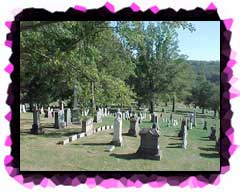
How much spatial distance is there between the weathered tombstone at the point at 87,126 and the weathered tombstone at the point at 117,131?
37 centimetres

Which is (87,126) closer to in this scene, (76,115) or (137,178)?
(76,115)

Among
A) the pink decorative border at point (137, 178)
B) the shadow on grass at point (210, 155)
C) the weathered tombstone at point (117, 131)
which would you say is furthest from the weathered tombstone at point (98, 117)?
the shadow on grass at point (210, 155)

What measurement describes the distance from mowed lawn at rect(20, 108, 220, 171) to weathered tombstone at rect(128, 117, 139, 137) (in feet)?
0.25

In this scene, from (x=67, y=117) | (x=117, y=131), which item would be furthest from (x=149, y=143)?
(x=67, y=117)

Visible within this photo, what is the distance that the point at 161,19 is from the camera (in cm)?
482

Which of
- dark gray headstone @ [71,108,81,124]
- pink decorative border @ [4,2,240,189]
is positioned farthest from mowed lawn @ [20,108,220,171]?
dark gray headstone @ [71,108,81,124]

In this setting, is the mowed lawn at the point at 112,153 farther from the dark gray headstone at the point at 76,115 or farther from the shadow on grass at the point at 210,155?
the dark gray headstone at the point at 76,115

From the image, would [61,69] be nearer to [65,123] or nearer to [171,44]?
[65,123]

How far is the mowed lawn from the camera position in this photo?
4965mm

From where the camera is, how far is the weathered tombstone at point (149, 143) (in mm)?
5379

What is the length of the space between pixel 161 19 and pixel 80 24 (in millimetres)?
1056

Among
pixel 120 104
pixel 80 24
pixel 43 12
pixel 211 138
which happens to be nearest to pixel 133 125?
pixel 120 104

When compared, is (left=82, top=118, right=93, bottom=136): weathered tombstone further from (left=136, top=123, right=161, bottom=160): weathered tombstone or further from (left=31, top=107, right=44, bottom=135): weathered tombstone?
(left=136, top=123, right=161, bottom=160): weathered tombstone

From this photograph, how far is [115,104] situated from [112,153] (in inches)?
36.1
